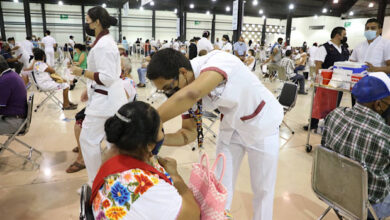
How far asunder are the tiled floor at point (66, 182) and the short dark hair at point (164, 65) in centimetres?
166

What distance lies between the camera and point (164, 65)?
117 cm

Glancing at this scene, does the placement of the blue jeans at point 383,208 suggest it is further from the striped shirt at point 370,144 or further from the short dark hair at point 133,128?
the short dark hair at point 133,128

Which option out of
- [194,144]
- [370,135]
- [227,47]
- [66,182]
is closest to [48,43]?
[227,47]

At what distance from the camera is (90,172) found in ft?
7.86

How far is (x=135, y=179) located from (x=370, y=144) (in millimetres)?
1337

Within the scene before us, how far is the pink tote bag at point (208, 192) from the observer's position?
3.46 ft

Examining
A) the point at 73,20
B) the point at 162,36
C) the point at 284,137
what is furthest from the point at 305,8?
the point at 284,137

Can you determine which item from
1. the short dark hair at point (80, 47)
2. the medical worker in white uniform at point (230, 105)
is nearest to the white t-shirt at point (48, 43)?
the short dark hair at point (80, 47)

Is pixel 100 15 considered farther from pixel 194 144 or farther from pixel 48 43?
pixel 48 43

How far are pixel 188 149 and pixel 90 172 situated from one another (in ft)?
5.49

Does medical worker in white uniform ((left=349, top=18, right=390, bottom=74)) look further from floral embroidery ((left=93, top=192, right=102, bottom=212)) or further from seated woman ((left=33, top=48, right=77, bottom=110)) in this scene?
seated woman ((left=33, top=48, right=77, bottom=110))

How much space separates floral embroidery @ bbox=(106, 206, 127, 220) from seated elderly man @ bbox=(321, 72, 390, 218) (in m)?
1.31

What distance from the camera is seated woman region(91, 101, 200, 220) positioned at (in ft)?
3.00

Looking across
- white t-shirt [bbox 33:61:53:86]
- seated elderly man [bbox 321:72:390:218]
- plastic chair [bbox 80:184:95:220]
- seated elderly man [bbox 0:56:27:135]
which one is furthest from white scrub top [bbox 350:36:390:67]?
white t-shirt [bbox 33:61:53:86]
